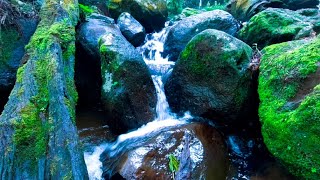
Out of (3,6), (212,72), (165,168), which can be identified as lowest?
(165,168)

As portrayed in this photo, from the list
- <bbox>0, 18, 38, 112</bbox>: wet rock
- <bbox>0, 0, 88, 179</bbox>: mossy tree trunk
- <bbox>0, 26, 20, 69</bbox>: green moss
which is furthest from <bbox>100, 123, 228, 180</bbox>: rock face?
<bbox>0, 26, 20, 69</bbox>: green moss

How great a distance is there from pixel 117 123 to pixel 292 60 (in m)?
3.50

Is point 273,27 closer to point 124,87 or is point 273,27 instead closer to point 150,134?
A: point 124,87

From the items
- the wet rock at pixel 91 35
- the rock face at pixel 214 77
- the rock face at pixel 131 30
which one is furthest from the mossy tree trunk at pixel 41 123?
the rock face at pixel 131 30

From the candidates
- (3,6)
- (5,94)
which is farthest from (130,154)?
(3,6)

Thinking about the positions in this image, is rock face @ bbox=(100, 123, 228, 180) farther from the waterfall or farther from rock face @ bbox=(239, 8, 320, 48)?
rock face @ bbox=(239, 8, 320, 48)

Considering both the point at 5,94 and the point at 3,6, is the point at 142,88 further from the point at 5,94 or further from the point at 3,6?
the point at 3,6

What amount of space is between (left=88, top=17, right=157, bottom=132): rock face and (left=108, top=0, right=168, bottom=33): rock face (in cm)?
512

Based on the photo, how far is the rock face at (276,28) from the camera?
6.38 m

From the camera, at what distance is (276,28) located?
22.2 feet

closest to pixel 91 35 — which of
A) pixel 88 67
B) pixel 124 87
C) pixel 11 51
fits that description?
pixel 88 67

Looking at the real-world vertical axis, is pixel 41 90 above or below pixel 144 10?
above

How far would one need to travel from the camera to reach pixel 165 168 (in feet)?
13.2

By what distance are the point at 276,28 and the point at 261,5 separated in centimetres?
469
